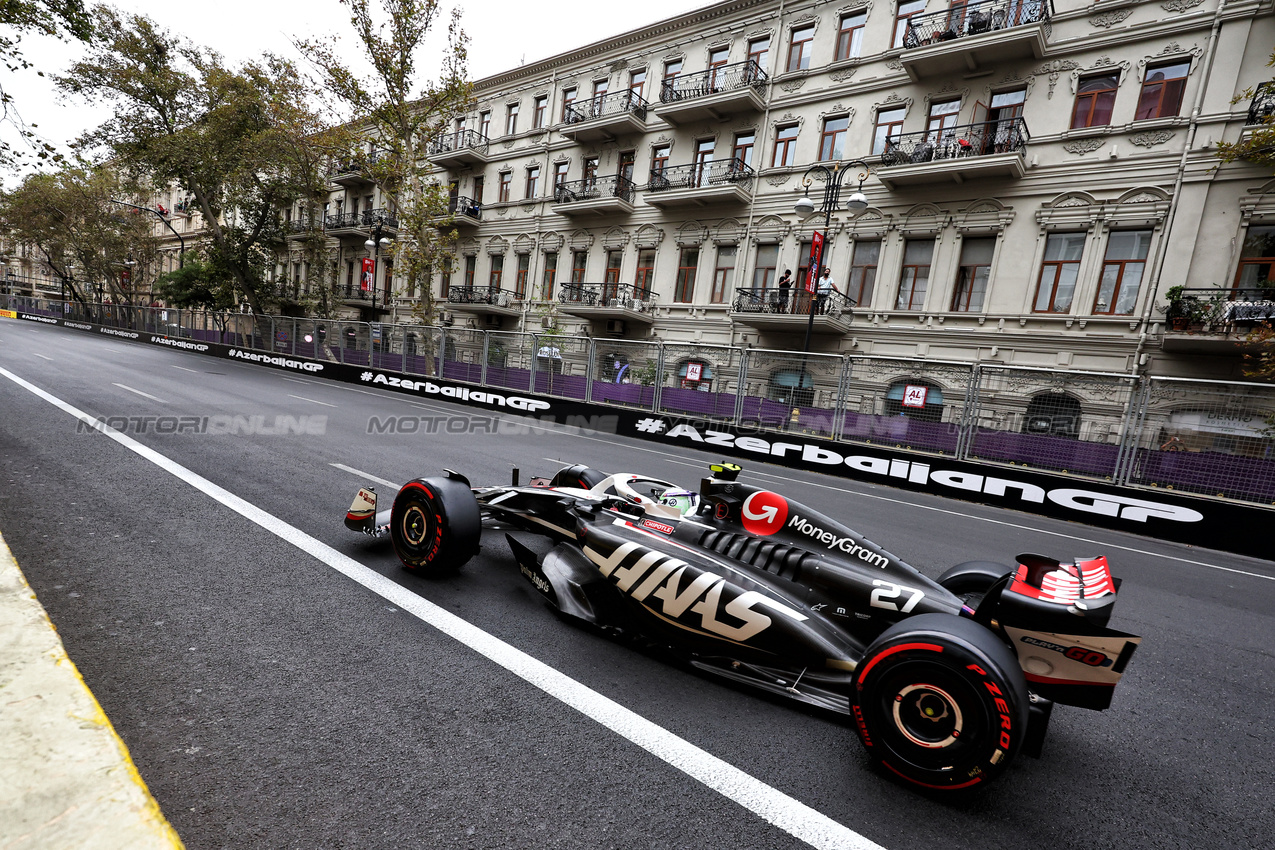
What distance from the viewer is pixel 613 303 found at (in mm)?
22781

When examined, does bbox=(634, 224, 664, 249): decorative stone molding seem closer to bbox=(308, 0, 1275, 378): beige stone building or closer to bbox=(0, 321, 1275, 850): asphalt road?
bbox=(308, 0, 1275, 378): beige stone building

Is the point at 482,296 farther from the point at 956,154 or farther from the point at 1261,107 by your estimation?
the point at 1261,107

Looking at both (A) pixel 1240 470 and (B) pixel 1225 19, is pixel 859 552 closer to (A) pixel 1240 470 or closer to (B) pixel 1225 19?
(A) pixel 1240 470

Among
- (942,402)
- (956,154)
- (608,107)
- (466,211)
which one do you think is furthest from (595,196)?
(942,402)

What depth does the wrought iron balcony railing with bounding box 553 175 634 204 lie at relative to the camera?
78.0ft

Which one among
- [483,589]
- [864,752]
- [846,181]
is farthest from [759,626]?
[846,181]

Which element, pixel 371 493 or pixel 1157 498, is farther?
pixel 1157 498

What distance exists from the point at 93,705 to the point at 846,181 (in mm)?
21498

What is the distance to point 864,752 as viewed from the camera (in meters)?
2.29

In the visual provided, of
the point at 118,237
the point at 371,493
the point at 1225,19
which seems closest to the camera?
the point at 371,493

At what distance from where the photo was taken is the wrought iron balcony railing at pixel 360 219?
32469mm

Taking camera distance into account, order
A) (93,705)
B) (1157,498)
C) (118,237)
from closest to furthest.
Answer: (93,705) → (1157,498) → (118,237)

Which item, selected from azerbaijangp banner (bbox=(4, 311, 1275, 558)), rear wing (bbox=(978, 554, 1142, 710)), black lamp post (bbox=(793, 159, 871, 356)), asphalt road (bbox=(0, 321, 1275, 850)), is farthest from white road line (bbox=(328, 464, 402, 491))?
black lamp post (bbox=(793, 159, 871, 356))

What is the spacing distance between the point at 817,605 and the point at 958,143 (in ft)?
61.2
